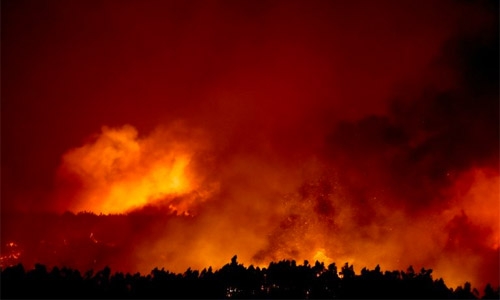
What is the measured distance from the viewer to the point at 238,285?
12.9m

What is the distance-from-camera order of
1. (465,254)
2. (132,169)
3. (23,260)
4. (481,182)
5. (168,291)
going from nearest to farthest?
(168,291), (465,254), (481,182), (23,260), (132,169)

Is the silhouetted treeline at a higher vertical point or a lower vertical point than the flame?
lower

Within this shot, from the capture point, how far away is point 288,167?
2339 cm

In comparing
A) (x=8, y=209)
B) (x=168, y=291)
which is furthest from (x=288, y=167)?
(x=8, y=209)

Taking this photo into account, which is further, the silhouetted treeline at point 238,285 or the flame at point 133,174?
the flame at point 133,174

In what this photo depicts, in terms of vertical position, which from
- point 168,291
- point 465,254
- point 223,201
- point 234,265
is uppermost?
point 223,201

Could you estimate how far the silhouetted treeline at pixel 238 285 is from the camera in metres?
11.8

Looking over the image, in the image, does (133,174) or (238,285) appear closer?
(238,285)

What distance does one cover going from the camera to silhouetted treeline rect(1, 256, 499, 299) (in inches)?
465

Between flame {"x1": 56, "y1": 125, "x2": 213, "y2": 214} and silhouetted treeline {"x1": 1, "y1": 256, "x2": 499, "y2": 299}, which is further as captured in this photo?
flame {"x1": 56, "y1": 125, "x2": 213, "y2": 214}

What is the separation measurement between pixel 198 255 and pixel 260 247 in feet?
8.90

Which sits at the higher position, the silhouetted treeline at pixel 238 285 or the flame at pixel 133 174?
the flame at pixel 133 174

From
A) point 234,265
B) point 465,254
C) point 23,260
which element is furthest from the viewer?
point 23,260

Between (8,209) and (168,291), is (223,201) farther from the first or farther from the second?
(8,209)
